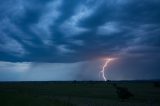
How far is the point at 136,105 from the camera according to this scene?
112ft

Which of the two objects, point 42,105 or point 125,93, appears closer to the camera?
point 42,105

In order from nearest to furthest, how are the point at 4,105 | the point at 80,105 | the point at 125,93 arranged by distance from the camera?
the point at 4,105 < the point at 80,105 < the point at 125,93

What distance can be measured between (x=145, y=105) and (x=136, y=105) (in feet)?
4.11

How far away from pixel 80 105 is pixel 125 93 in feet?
47.9

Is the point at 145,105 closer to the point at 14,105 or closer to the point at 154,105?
the point at 154,105

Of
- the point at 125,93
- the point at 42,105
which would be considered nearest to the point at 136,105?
the point at 125,93

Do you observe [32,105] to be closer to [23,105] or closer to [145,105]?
[23,105]

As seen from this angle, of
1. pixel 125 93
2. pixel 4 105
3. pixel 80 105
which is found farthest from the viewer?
pixel 125 93

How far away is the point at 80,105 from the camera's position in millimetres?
33125

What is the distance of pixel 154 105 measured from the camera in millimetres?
33594

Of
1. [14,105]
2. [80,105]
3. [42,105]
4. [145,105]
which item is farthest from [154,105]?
[14,105]

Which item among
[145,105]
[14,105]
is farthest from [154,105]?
[14,105]

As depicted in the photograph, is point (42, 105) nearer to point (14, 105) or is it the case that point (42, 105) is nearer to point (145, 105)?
point (14, 105)

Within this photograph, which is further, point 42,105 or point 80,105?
point 80,105
